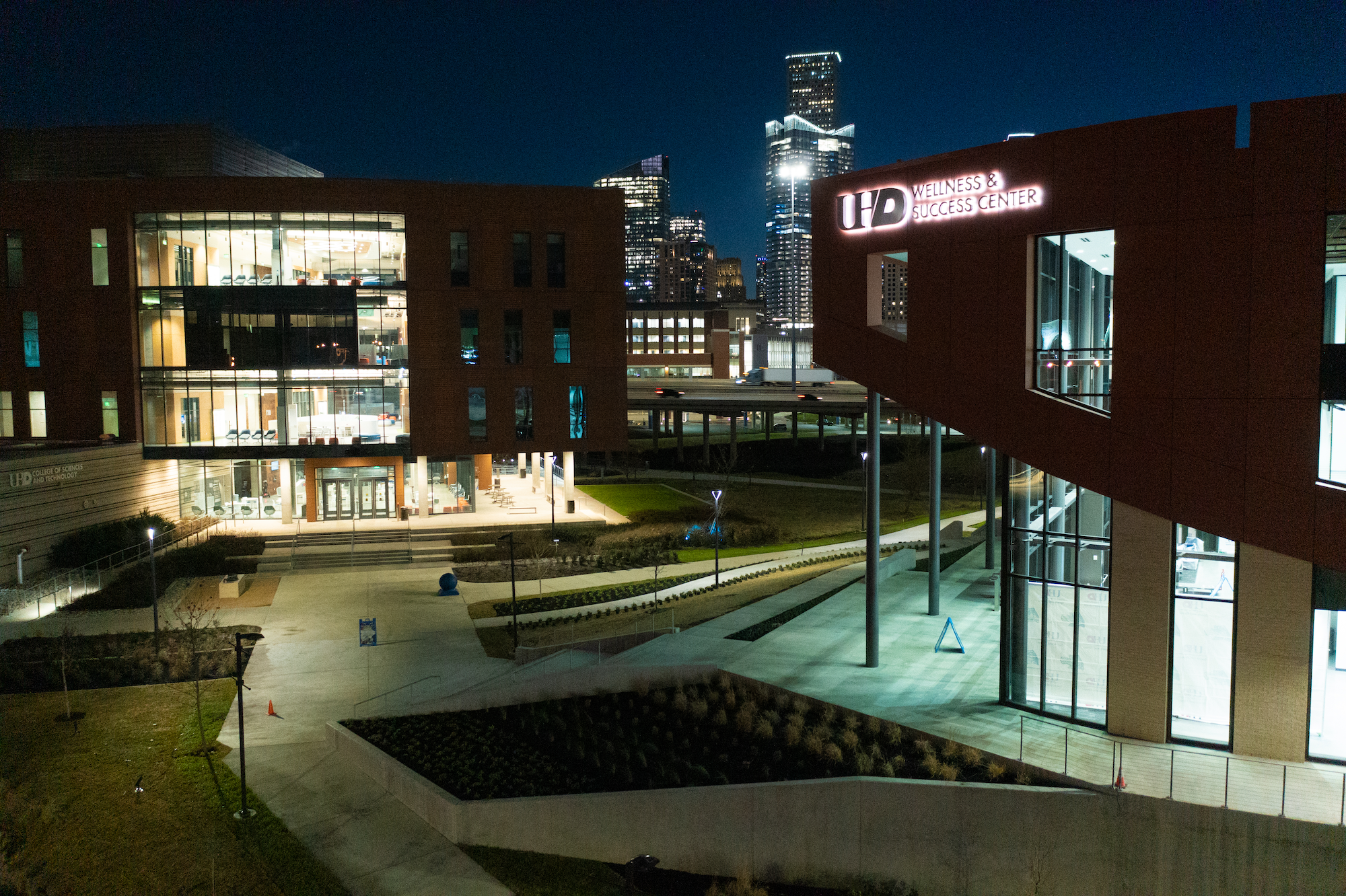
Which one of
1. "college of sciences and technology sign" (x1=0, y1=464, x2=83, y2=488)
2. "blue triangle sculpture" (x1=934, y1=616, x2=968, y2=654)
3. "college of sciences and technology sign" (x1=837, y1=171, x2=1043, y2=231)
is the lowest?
"blue triangle sculpture" (x1=934, y1=616, x2=968, y2=654)

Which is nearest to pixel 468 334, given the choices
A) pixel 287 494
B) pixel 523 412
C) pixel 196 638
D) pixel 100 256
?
pixel 523 412

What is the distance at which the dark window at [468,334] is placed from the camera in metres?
45.2

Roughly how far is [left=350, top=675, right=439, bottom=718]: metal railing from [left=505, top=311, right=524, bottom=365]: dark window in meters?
24.1

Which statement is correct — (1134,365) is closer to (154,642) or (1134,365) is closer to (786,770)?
(786,770)

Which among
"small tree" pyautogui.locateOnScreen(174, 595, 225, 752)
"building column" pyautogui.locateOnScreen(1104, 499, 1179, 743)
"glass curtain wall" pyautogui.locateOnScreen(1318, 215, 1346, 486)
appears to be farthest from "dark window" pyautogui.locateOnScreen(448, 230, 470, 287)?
"glass curtain wall" pyautogui.locateOnScreen(1318, 215, 1346, 486)

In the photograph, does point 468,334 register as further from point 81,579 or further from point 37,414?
point 37,414

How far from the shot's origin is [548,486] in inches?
2015

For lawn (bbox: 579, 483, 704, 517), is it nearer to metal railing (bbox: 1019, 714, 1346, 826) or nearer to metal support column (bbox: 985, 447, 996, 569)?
metal support column (bbox: 985, 447, 996, 569)

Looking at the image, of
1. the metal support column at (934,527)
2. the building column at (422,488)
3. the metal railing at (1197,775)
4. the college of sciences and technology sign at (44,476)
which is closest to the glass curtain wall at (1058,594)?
the metal railing at (1197,775)

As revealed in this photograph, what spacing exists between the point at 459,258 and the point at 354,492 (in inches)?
504

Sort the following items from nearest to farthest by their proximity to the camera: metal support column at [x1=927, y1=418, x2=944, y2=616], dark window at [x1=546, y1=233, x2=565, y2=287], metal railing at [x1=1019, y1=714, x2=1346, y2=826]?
metal railing at [x1=1019, y1=714, x2=1346, y2=826]
metal support column at [x1=927, y1=418, x2=944, y2=616]
dark window at [x1=546, y1=233, x2=565, y2=287]

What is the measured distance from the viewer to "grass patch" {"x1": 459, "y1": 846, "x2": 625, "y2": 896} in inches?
643

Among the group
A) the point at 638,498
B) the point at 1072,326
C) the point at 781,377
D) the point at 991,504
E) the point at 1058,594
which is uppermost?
the point at 1072,326

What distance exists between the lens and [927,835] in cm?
1531
